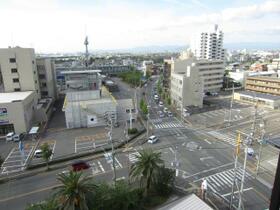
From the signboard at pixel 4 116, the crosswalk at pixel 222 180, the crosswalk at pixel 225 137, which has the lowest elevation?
the crosswalk at pixel 225 137

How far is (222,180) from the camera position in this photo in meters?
29.2

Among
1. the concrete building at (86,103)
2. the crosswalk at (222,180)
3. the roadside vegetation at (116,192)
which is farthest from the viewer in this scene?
the concrete building at (86,103)

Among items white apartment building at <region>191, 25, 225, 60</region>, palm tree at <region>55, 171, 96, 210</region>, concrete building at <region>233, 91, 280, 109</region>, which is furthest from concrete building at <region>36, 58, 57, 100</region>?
white apartment building at <region>191, 25, 225, 60</region>

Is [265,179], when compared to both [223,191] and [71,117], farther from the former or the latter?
[71,117]

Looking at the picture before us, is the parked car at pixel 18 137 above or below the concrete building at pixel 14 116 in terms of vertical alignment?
below

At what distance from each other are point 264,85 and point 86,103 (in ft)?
202

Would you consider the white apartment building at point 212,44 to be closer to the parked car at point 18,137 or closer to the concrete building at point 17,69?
the concrete building at point 17,69

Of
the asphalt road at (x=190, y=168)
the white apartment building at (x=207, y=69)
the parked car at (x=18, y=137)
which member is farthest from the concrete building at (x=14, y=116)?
the white apartment building at (x=207, y=69)

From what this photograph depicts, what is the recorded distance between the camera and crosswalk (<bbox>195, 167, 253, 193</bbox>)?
2748cm

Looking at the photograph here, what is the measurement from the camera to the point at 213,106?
222ft

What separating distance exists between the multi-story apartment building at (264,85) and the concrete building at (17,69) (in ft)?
236

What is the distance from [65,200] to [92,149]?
2015cm

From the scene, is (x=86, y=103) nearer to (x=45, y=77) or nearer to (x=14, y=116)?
(x=14, y=116)

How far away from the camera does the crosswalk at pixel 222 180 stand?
90.1 ft
